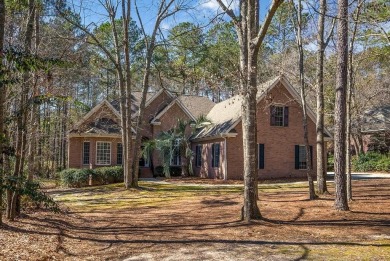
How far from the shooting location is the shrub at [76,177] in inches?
885

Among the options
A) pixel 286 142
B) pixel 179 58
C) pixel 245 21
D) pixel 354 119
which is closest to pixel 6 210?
pixel 245 21

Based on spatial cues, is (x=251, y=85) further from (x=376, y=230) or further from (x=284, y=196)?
(x=284, y=196)

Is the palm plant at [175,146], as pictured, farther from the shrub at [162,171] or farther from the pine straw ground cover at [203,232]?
the pine straw ground cover at [203,232]

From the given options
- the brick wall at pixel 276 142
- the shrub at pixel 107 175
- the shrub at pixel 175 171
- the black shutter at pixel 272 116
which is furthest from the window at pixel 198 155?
the shrub at pixel 107 175

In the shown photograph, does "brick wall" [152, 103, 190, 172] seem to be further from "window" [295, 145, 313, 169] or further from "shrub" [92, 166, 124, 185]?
"window" [295, 145, 313, 169]

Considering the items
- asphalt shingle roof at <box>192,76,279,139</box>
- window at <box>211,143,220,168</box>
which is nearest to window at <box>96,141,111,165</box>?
asphalt shingle roof at <box>192,76,279,139</box>

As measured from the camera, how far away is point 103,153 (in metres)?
26.3

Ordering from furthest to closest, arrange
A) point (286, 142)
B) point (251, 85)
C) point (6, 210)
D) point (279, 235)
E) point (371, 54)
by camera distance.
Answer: point (286, 142) < point (371, 54) < point (6, 210) < point (251, 85) < point (279, 235)

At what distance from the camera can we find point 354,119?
1260 inches

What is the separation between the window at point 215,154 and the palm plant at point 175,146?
1386 mm

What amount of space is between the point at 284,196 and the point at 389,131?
21.1m

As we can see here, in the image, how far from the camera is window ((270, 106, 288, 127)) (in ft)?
Answer: 82.7

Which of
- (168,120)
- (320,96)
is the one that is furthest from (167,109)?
(320,96)

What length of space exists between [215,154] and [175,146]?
2683 mm
